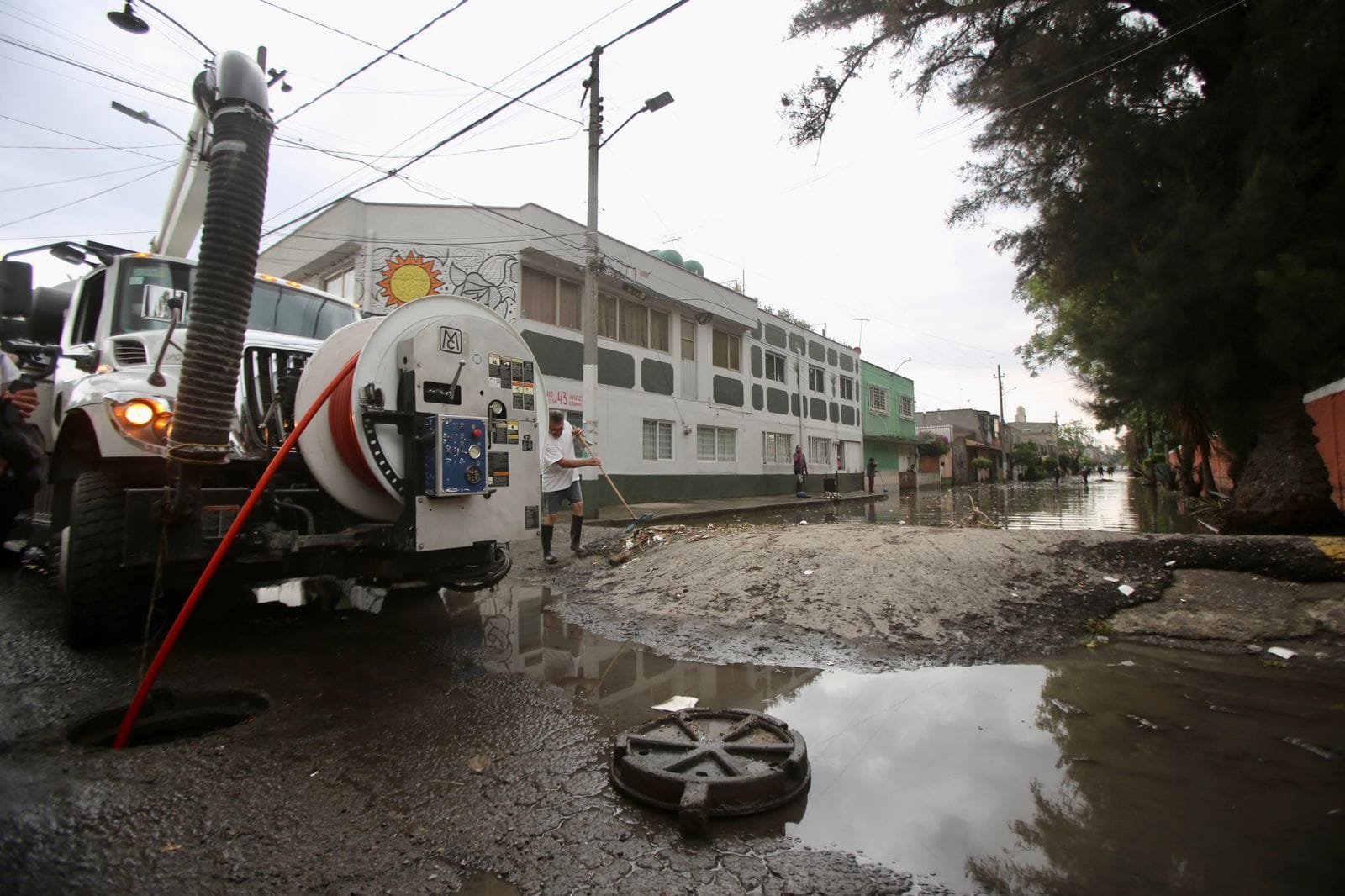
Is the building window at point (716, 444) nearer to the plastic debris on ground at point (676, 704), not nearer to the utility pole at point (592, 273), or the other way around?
the utility pole at point (592, 273)

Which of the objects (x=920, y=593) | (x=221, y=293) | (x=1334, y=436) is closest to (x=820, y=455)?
(x=1334, y=436)

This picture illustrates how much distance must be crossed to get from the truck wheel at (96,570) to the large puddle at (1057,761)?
6.93ft

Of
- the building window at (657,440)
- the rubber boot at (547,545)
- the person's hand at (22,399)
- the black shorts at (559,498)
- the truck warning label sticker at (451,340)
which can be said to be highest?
the building window at (657,440)

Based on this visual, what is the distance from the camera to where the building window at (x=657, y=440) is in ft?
65.4

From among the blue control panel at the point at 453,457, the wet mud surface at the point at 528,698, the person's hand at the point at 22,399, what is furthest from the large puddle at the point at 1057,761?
the person's hand at the point at 22,399

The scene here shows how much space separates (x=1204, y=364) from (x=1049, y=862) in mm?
9431

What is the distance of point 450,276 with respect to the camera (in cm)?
1573

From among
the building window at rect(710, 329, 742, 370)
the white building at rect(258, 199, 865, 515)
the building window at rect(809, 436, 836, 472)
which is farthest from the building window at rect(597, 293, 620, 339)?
the building window at rect(809, 436, 836, 472)

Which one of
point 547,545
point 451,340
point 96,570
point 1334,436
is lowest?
point 547,545

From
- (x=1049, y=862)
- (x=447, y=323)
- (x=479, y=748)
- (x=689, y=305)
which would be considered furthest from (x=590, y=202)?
(x=1049, y=862)

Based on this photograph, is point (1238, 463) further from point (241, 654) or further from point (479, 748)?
point (241, 654)

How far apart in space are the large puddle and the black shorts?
3448mm

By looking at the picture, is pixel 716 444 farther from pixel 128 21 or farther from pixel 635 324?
pixel 128 21

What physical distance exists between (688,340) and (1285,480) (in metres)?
16.0
